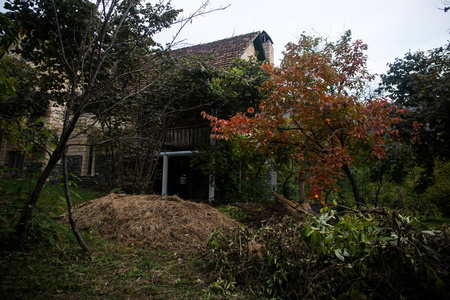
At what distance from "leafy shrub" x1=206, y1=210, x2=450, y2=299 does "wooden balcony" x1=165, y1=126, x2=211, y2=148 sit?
257 inches

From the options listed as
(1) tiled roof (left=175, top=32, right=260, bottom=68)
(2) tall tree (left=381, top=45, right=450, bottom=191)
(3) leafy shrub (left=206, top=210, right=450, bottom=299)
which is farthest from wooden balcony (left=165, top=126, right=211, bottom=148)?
(3) leafy shrub (left=206, top=210, right=450, bottom=299)

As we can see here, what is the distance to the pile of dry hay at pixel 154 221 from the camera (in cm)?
420

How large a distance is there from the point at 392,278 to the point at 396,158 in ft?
13.2

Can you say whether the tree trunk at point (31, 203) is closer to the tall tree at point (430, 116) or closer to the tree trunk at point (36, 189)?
the tree trunk at point (36, 189)

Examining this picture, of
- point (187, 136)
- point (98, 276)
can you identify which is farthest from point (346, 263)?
point (187, 136)

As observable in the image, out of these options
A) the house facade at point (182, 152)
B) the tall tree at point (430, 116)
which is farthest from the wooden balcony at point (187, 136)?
the tall tree at point (430, 116)

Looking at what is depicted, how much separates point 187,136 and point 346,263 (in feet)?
26.8

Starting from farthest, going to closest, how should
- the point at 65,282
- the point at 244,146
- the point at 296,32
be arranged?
the point at 296,32, the point at 244,146, the point at 65,282

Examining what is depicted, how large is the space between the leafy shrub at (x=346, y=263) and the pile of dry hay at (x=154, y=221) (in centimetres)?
138

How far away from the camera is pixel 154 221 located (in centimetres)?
466

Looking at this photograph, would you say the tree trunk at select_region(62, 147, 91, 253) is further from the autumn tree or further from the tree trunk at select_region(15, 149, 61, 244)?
the autumn tree

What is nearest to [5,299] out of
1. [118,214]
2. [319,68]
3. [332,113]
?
[118,214]

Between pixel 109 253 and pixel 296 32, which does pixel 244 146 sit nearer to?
pixel 109 253

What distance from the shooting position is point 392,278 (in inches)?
84.5
